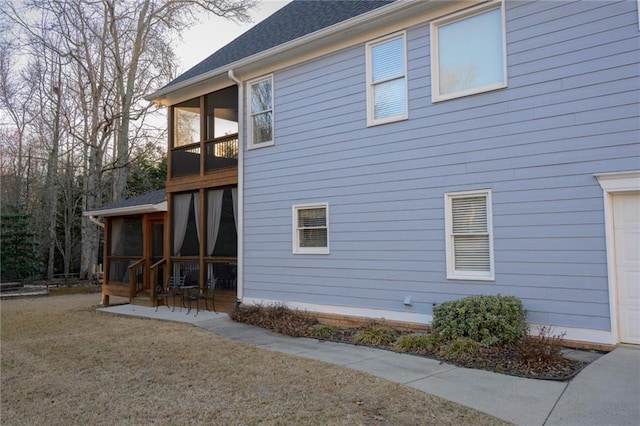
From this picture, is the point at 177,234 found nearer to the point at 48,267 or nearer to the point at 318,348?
the point at 318,348

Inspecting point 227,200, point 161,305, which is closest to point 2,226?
point 161,305

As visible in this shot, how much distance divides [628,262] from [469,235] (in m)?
2.10

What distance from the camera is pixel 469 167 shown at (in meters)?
7.29

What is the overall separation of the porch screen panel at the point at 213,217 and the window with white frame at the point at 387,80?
4.77m

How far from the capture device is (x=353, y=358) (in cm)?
641

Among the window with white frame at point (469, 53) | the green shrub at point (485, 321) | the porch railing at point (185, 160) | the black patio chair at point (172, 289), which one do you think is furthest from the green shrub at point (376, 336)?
the porch railing at point (185, 160)

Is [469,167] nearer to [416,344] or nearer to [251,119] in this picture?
[416,344]

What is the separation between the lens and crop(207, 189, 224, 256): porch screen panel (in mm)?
→ 11492

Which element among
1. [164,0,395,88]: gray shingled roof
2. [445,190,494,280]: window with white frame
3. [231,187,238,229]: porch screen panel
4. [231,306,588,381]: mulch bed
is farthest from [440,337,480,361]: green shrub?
[231,187,238,229]: porch screen panel

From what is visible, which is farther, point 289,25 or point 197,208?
point 197,208

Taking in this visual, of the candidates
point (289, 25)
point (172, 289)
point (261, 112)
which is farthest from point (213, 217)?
point (289, 25)

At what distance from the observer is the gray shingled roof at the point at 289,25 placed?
30.6ft

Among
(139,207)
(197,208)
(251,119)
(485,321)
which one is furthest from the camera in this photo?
(139,207)

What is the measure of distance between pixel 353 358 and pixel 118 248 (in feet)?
33.9
